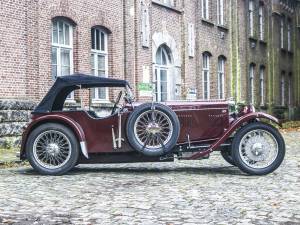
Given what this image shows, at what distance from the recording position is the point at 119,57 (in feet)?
57.9

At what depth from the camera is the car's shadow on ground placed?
885 centimetres

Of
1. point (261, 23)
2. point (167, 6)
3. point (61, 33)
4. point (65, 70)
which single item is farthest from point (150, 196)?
point (261, 23)

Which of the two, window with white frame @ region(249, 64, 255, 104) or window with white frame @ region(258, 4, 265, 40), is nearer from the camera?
window with white frame @ region(249, 64, 255, 104)

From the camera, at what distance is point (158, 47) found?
20.0m

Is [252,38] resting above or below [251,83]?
above

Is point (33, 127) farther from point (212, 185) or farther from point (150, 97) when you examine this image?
point (150, 97)

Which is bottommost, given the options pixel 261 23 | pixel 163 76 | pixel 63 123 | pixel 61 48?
pixel 63 123

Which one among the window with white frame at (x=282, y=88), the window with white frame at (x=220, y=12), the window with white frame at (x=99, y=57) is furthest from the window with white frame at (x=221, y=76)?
the window with white frame at (x=99, y=57)

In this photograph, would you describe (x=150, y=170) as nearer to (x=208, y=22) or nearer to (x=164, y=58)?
(x=164, y=58)

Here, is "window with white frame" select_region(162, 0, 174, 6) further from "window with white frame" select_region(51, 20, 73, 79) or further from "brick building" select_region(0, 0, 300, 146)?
"window with white frame" select_region(51, 20, 73, 79)

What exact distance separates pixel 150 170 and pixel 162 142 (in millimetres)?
1200

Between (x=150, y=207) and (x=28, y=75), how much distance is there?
884 centimetres

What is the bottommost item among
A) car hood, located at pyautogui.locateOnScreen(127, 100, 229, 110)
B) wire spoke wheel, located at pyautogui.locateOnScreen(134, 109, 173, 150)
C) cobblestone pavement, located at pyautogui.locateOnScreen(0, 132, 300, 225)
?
cobblestone pavement, located at pyautogui.locateOnScreen(0, 132, 300, 225)

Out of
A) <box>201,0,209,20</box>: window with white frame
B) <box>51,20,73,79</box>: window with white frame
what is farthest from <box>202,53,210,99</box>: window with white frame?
<box>51,20,73,79</box>: window with white frame
